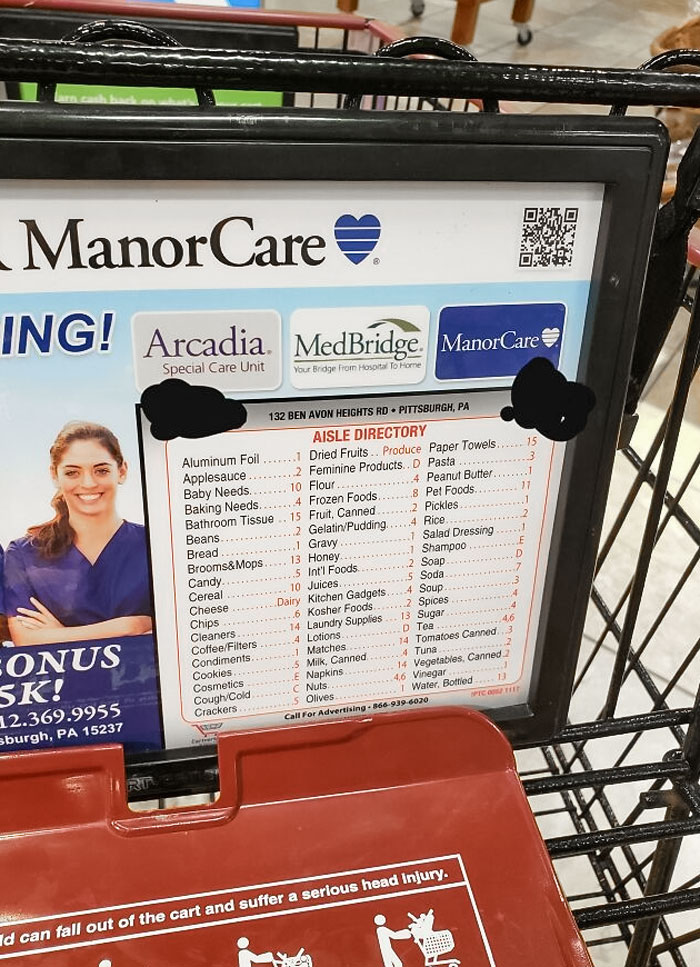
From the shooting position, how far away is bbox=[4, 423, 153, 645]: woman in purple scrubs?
52 cm

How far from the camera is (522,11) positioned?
414cm

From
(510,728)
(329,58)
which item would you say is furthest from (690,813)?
(329,58)

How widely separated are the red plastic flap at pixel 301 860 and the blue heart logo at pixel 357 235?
31 centimetres

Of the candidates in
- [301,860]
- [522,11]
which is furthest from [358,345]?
[522,11]

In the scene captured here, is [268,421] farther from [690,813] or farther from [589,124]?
[690,813]

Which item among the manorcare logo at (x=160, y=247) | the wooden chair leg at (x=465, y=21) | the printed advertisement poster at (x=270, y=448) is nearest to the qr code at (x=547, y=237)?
the printed advertisement poster at (x=270, y=448)

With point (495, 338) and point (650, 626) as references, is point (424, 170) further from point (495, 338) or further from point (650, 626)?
point (650, 626)

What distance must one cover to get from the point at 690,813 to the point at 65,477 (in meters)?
0.51

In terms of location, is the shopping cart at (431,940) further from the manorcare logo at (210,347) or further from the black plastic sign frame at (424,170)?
the manorcare logo at (210,347)

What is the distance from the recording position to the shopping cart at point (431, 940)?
1.79 ft

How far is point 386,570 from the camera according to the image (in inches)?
23.6

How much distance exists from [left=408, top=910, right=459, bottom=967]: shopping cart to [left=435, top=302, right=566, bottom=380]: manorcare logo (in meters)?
0.33

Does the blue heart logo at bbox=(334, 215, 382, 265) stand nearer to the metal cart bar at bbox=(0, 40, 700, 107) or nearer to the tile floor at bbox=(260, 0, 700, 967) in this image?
the metal cart bar at bbox=(0, 40, 700, 107)

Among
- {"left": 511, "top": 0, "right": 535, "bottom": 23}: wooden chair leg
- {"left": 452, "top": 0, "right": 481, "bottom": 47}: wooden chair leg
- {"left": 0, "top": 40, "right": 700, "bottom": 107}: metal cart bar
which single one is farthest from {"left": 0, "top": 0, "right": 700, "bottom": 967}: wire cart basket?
{"left": 511, "top": 0, "right": 535, "bottom": 23}: wooden chair leg
